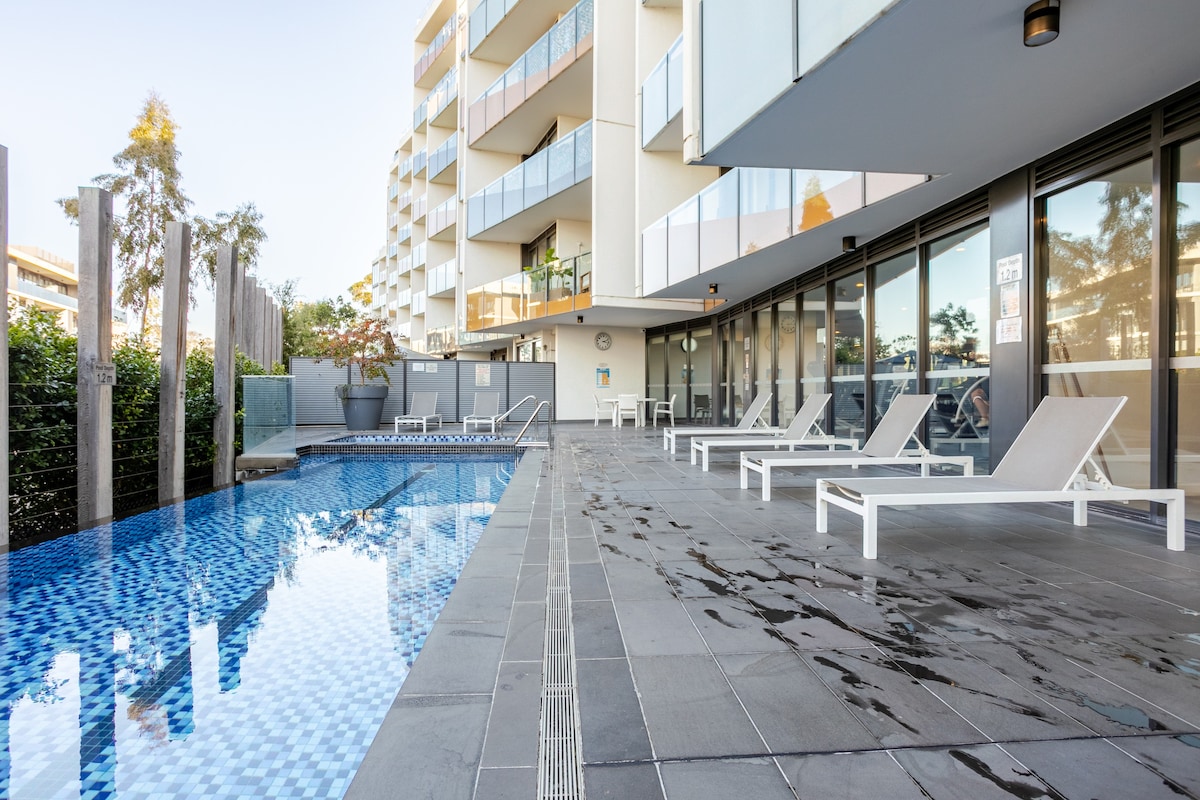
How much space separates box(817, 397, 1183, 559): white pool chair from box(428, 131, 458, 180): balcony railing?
2468cm

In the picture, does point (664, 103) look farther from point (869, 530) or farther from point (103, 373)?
point (869, 530)

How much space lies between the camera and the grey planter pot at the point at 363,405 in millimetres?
15250

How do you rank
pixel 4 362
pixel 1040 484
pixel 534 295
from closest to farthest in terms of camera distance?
pixel 1040 484 → pixel 4 362 → pixel 534 295

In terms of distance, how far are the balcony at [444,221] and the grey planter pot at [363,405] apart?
11.6 m

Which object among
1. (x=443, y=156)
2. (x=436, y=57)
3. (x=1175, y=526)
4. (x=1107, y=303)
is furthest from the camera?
(x=436, y=57)

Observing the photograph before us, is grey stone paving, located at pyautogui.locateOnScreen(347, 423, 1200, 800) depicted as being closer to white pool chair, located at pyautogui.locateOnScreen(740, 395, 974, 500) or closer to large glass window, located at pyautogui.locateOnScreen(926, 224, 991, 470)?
white pool chair, located at pyautogui.locateOnScreen(740, 395, 974, 500)

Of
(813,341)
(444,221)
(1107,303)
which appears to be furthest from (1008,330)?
(444,221)

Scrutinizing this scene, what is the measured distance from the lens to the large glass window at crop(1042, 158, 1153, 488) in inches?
189

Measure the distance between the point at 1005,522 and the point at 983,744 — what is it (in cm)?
365

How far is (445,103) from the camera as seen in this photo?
2577 centimetres

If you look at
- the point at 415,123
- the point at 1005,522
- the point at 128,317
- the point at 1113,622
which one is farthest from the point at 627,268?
the point at 415,123

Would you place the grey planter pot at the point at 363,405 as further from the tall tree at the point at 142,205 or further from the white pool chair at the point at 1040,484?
the tall tree at the point at 142,205

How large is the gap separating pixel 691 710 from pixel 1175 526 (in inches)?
155

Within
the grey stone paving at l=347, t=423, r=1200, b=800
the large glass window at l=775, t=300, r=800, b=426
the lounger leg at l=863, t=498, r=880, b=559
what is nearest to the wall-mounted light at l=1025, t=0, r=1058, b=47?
the lounger leg at l=863, t=498, r=880, b=559
